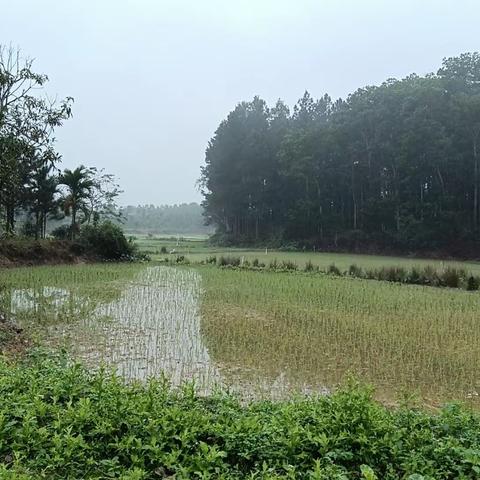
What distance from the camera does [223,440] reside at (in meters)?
2.80

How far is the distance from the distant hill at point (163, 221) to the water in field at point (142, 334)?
5674 centimetres

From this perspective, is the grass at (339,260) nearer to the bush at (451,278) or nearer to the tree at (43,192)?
the bush at (451,278)

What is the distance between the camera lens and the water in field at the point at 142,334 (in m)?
4.97

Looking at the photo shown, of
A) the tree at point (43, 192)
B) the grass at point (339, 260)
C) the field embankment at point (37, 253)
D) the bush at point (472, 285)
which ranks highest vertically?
the tree at point (43, 192)

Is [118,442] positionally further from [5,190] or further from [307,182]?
[307,182]

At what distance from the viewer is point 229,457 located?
2688 mm

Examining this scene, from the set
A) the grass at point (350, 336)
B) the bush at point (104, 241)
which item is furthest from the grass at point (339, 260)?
the grass at point (350, 336)

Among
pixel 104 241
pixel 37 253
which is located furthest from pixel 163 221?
pixel 37 253

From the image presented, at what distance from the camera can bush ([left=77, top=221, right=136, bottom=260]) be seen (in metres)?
18.2

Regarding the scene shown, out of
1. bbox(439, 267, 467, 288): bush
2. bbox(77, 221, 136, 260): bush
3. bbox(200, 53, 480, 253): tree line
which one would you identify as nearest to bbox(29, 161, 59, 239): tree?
bbox(77, 221, 136, 260): bush

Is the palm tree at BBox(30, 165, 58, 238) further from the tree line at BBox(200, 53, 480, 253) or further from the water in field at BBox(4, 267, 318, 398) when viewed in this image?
the tree line at BBox(200, 53, 480, 253)

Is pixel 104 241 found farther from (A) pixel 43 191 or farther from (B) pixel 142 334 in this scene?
(B) pixel 142 334

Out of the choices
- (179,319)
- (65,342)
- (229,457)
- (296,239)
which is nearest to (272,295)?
(179,319)

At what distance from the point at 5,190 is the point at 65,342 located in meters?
10.4
